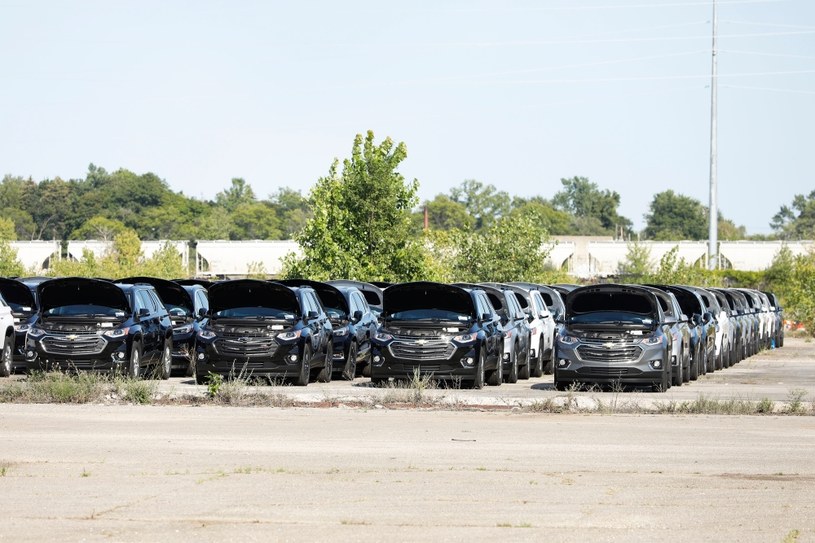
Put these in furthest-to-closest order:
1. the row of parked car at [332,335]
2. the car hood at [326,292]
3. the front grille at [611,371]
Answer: the car hood at [326,292] < the row of parked car at [332,335] < the front grille at [611,371]

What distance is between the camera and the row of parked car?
25.2 metres

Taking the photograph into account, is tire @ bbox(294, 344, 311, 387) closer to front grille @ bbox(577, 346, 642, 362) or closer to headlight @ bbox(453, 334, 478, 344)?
headlight @ bbox(453, 334, 478, 344)

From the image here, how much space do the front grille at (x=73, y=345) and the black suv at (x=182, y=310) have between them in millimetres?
2395

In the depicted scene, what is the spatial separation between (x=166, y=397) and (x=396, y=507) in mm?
10893

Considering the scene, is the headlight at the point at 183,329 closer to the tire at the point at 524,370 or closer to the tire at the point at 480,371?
the tire at the point at 480,371

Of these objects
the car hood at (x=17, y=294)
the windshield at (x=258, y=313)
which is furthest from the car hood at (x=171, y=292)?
the windshield at (x=258, y=313)

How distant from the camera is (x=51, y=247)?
398 ft

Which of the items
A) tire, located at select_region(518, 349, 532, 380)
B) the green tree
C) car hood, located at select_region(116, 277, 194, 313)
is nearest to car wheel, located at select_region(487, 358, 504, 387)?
tire, located at select_region(518, 349, 532, 380)

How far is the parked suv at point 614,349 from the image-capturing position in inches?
988

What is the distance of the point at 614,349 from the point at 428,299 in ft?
11.3

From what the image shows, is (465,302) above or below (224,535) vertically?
above

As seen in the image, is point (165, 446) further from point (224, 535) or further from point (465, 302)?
point (465, 302)

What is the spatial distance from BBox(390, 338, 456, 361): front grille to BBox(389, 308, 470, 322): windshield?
529 millimetres

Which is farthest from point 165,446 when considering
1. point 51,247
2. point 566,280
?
point 51,247
